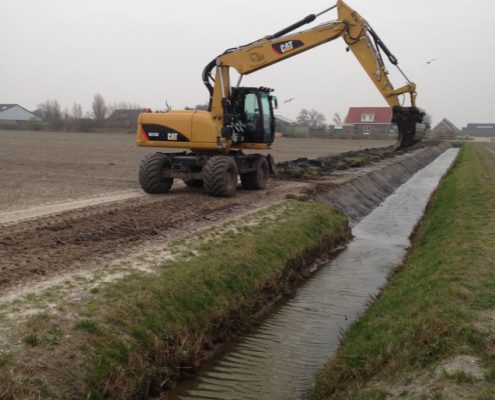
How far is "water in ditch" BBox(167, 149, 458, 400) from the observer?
21.5ft

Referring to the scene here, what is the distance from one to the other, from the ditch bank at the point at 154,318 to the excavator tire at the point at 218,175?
3501mm

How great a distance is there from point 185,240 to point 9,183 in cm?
1098

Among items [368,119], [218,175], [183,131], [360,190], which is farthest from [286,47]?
[368,119]

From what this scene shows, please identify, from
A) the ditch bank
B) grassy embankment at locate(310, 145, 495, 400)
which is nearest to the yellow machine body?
the ditch bank

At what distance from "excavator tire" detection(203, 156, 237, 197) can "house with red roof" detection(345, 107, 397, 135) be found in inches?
4346

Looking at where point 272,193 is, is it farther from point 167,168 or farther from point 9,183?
point 9,183

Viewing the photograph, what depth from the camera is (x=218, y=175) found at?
15.5m

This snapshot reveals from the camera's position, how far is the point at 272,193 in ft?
57.8

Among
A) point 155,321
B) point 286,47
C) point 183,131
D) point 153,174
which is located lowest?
point 155,321

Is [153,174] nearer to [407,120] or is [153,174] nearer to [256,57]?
[256,57]

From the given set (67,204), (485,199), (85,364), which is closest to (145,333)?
(85,364)

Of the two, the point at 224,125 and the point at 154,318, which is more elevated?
the point at 224,125

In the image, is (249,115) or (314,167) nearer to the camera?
(249,115)

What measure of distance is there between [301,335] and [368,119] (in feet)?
411
